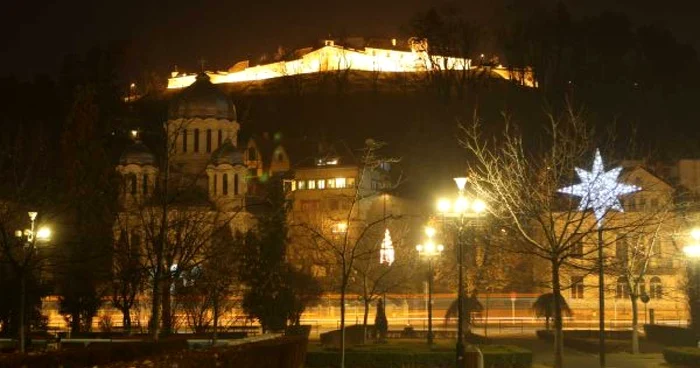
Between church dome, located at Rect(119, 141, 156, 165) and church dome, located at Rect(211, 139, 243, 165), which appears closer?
church dome, located at Rect(119, 141, 156, 165)

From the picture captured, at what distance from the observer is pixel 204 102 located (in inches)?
3189

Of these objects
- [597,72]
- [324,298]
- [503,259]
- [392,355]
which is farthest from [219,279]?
[597,72]

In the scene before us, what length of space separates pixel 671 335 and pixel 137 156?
43629 mm

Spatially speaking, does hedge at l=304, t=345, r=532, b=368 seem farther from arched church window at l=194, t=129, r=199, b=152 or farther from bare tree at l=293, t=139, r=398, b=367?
arched church window at l=194, t=129, r=199, b=152

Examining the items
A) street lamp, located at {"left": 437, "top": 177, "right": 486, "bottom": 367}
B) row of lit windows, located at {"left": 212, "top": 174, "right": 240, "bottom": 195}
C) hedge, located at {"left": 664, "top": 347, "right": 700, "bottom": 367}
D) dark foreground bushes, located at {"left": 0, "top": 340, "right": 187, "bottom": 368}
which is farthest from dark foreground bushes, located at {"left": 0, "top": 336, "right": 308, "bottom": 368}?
row of lit windows, located at {"left": 212, "top": 174, "right": 240, "bottom": 195}

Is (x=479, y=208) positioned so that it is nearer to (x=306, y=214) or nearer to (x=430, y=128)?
(x=306, y=214)

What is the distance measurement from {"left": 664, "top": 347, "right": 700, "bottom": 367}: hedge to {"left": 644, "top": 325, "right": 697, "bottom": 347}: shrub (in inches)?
313

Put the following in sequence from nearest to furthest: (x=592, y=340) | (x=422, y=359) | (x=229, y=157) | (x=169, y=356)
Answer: (x=169, y=356) < (x=422, y=359) < (x=592, y=340) < (x=229, y=157)

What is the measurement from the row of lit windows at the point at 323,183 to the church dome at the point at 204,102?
16.8 meters

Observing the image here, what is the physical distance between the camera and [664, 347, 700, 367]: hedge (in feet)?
111

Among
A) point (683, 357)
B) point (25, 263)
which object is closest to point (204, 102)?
point (683, 357)

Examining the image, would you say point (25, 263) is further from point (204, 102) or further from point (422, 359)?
point (204, 102)

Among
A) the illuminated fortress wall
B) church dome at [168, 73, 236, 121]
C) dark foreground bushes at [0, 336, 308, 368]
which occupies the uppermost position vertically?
the illuminated fortress wall

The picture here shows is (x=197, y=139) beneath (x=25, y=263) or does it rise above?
above
